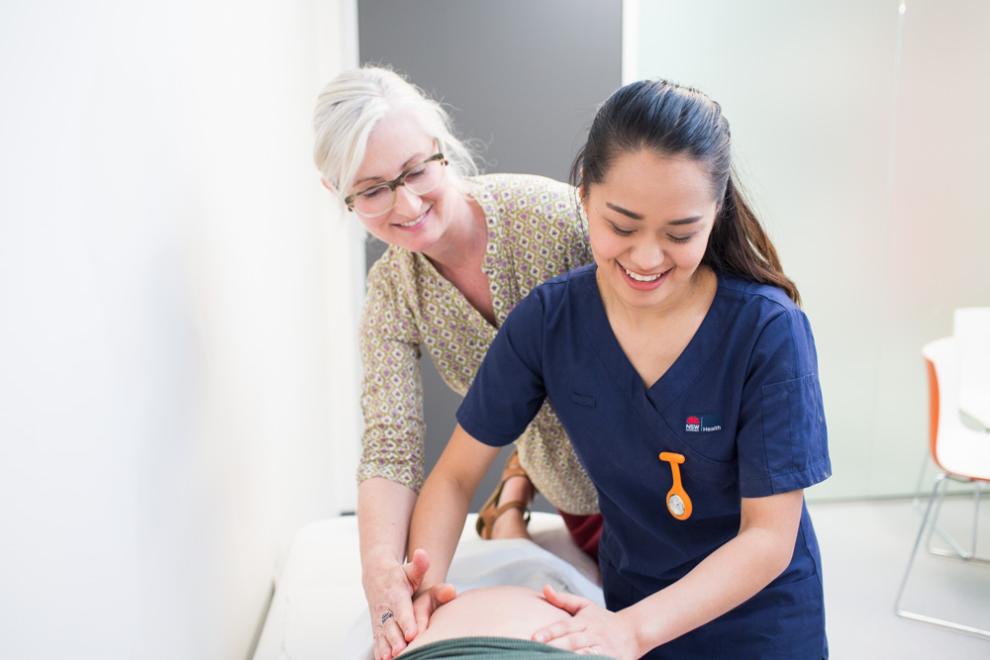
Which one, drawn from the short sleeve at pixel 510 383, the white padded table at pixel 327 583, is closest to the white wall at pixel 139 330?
the white padded table at pixel 327 583

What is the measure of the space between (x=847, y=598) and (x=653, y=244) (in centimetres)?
209

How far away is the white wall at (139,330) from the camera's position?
2.39 feet

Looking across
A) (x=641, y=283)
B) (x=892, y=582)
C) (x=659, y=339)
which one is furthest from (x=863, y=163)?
(x=641, y=283)

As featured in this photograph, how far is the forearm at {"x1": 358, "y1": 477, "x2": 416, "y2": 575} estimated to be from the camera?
1.26 metres

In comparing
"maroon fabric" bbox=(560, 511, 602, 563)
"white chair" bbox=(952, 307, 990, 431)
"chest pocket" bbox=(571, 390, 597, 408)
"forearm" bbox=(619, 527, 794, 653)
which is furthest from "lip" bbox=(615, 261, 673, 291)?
"white chair" bbox=(952, 307, 990, 431)

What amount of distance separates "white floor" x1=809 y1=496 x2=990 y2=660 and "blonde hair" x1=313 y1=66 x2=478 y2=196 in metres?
1.94

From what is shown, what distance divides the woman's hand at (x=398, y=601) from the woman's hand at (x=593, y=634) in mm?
199

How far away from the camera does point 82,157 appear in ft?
2.83

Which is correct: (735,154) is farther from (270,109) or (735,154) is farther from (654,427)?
(270,109)

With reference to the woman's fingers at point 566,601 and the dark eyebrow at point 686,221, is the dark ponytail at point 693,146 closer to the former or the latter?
the dark eyebrow at point 686,221

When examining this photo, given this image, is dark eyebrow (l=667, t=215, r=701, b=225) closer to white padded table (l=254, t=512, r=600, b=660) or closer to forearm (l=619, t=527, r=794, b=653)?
forearm (l=619, t=527, r=794, b=653)

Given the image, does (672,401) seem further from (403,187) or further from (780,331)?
(403,187)

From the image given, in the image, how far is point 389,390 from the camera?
1.50 m

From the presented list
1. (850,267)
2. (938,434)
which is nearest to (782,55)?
(850,267)
